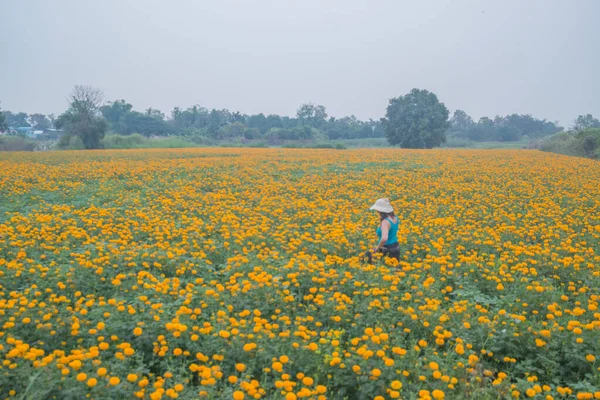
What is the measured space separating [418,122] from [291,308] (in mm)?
52320

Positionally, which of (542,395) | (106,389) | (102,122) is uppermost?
(102,122)

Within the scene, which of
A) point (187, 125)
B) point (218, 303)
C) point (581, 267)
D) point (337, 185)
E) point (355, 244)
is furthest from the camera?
point (187, 125)

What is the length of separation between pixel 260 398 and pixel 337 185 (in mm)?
10356

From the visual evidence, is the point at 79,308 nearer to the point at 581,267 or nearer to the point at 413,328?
the point at 413,328

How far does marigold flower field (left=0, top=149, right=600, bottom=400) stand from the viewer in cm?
304

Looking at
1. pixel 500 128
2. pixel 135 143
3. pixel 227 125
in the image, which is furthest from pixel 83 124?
pixel 500 128

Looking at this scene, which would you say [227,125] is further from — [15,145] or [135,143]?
[15,145]

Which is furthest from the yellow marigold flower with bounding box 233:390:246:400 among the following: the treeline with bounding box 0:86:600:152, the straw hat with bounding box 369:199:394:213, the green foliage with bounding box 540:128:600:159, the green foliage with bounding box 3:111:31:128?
the green foliage with bounding box 3:111:31:128

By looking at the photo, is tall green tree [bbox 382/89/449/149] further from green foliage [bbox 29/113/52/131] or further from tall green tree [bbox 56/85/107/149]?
green foliage [bbox 29/113/52/131]

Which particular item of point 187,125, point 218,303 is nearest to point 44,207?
point 218,303

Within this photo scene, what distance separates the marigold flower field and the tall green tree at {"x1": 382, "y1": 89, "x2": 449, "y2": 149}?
46.4 m

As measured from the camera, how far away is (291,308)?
4.25 m

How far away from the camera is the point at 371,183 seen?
1351 centimetres

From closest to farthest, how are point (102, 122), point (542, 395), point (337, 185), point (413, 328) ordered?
point (542, 395) → point (413, 328) → point (337, 185) → point (102, 122)
